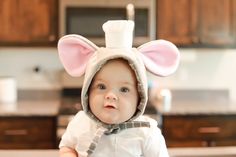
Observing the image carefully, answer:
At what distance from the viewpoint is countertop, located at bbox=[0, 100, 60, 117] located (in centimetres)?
305

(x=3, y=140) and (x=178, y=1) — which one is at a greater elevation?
(x=178, y=1)

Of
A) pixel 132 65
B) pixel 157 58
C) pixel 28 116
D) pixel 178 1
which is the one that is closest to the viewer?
pixel 132 65

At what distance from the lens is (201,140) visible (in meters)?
A: 3.20

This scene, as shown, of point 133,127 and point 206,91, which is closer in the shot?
point 133,127

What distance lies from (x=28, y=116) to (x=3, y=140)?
0.87 ft

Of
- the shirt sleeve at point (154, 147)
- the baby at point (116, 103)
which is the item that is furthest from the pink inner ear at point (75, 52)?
the shirt sleeve at point (154, 147)

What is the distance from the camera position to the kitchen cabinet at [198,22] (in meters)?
3.39

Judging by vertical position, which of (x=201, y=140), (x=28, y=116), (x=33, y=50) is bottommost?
(x=201, y=140)

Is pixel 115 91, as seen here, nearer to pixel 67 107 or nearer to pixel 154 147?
pixel 154 147

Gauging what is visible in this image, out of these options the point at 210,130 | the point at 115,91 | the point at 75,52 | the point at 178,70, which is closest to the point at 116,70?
the point at 115,91

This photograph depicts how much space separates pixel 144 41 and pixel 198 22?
50 centimetres

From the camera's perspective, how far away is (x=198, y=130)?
3180 mm

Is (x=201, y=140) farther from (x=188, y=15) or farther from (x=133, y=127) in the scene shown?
(x=133, y=127)

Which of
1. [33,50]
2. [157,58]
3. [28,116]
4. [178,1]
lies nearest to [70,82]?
[33,50]
